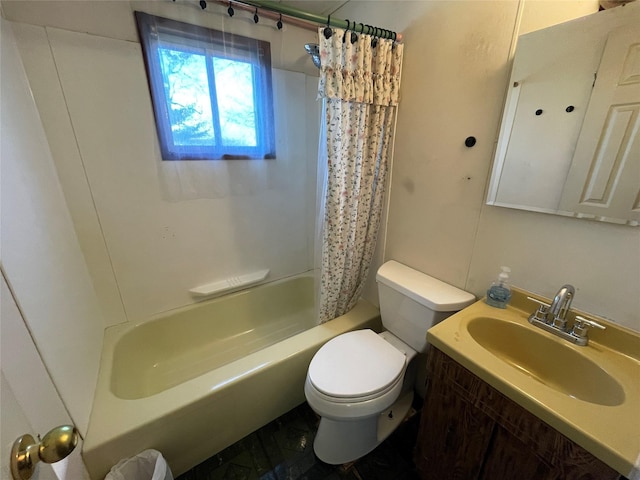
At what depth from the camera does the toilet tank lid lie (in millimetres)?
1164

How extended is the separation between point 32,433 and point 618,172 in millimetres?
1516

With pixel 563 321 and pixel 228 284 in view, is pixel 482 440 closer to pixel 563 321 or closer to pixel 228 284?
pixel 563 321

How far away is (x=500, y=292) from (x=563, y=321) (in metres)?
0.21

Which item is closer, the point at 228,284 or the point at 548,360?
the point at 548,360

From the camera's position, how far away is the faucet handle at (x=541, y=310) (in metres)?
0.98

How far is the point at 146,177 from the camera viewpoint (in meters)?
1.42

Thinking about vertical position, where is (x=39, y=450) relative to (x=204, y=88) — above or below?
below

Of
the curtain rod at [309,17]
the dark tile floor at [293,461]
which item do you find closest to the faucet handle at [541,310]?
the dark tile floor at [293,461]

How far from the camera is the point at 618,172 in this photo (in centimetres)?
80

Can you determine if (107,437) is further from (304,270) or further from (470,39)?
(470,39)

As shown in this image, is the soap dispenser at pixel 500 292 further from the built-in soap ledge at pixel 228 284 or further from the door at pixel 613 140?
the built-in soap ledge at pixel 228 284

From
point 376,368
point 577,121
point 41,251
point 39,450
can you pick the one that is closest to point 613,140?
point 577,121

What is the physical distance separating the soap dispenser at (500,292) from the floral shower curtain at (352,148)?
2.21ft

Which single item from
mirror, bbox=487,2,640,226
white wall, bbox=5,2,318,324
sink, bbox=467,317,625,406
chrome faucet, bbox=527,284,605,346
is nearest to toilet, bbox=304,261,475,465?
sink, bbox=467,317,625,406
